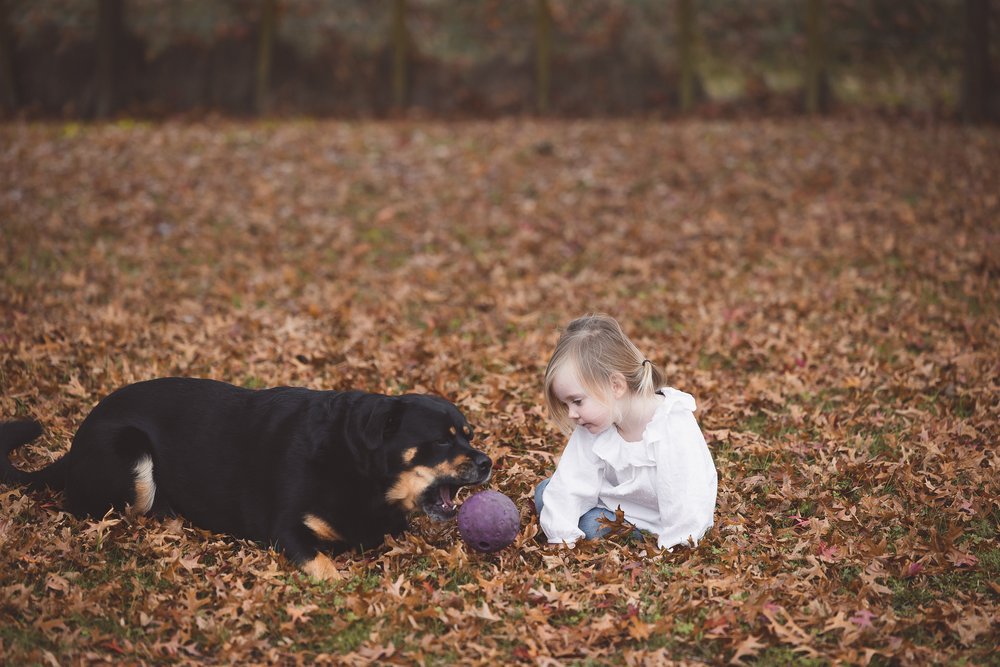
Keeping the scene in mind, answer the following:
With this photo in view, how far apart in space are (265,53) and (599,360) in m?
16.7

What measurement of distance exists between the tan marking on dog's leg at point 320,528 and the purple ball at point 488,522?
687 mm

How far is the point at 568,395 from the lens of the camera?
4570 mm

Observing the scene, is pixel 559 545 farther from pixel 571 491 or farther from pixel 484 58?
pixel 484 58

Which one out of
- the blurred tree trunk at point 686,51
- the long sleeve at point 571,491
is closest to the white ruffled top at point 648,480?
the long sleeve at point 571,491

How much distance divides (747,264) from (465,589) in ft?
24.3

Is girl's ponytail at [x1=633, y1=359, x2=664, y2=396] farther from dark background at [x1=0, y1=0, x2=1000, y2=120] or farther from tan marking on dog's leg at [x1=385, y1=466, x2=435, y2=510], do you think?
dark background at [x1=0, y1=0, x2=1000, y2=120]

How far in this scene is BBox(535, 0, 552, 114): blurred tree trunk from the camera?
19.1m

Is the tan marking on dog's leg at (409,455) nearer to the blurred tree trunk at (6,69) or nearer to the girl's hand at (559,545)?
the girl's hand at (559,545)

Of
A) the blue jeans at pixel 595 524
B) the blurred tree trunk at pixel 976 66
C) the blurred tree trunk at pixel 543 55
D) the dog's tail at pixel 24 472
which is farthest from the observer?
the blurred tree trunk at pixel 543 55

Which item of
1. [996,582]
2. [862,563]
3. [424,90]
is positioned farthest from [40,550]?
[424,90]

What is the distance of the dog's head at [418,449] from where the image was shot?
4.47 meters

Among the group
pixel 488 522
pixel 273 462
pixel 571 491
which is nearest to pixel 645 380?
pixel 571 491

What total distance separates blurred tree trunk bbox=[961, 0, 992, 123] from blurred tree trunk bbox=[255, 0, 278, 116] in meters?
14.4

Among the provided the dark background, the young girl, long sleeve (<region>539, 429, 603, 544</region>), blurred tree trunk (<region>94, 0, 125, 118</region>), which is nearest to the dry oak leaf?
the young girl
